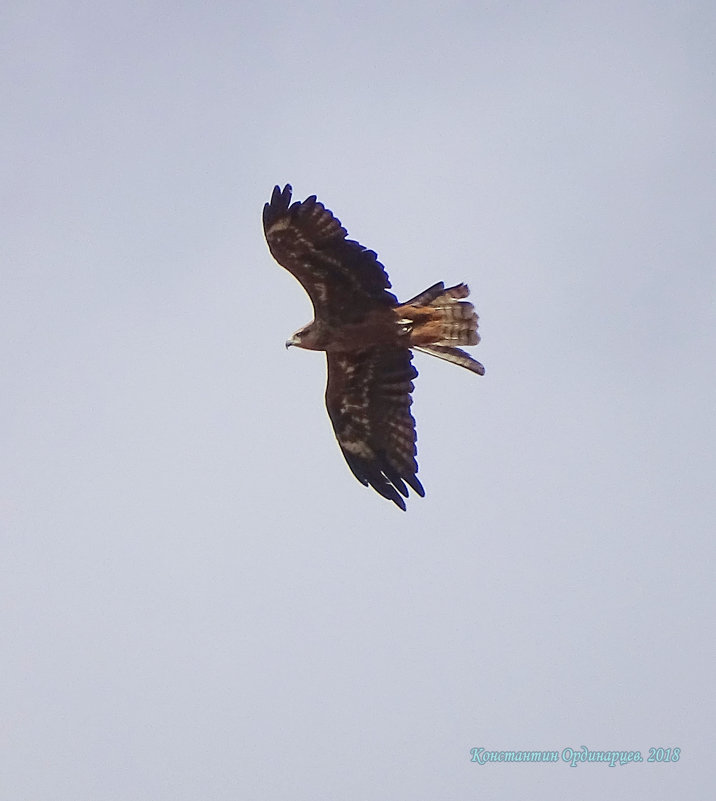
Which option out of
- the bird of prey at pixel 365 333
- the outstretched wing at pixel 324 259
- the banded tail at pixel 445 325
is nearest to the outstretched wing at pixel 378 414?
the bird of prey at pixel 365 333

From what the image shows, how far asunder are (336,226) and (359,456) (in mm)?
2599

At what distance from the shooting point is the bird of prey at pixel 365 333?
13.8m

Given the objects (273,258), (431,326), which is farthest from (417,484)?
(273,258)

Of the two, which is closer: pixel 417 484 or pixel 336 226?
pixel 336 226

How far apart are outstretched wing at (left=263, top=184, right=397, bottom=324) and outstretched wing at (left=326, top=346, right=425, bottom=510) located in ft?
2.31

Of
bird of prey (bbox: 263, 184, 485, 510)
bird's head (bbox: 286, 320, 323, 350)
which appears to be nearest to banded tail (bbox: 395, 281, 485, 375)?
bird of prey (bbox: 263, 184, 485, 510)

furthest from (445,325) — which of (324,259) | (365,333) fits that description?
(324,259)

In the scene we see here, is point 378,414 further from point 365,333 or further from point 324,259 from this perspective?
point 324,259

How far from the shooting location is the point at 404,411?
1492cm

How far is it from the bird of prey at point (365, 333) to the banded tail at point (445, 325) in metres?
0.01

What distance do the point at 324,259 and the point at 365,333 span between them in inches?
37.1

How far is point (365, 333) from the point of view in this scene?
1448cm

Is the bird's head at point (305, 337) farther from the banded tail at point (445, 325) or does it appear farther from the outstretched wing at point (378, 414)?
the banded tail at point (445, 325)

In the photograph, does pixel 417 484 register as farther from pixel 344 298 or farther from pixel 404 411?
pixel 344 298
